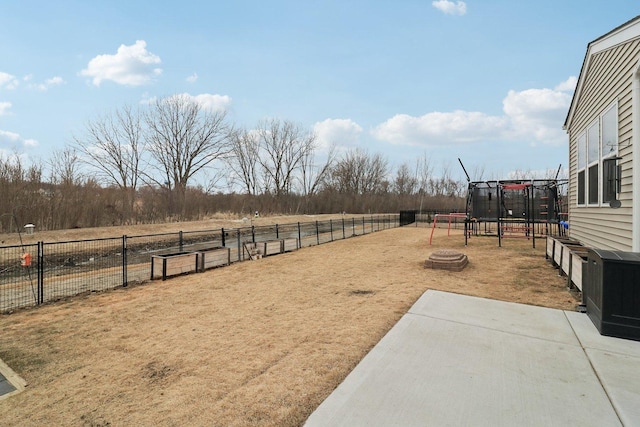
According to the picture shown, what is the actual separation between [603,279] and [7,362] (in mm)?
6489

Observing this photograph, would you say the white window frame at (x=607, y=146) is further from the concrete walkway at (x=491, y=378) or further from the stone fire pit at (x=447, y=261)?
the concrete walkway at (x=491, y=378)

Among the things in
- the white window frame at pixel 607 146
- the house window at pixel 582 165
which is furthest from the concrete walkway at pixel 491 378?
the house window at pixel 582 165

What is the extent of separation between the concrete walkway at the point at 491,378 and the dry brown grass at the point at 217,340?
1.05 ft

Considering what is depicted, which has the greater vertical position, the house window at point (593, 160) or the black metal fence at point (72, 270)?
the house window at point (593, 160)

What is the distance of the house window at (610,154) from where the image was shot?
18.4 feet

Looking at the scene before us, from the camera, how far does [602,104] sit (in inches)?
251

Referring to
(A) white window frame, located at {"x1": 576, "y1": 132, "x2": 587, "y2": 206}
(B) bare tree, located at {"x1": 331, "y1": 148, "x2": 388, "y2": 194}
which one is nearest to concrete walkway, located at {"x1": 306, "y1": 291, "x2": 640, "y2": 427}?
(A) white window frame, located at {"x1": 576, "y1": 132, "x2": 587, "y2": 206}

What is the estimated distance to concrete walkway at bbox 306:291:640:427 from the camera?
234 cm

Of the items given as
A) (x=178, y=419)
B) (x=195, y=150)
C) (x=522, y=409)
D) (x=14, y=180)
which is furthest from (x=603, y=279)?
(x=195, y=150)

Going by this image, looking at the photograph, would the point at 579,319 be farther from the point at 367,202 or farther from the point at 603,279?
the point at 367,202

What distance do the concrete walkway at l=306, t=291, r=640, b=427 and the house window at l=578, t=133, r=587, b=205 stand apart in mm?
5065

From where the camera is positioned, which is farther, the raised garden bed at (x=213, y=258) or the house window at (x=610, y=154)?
the raised garden bed at (x=213, y=258)

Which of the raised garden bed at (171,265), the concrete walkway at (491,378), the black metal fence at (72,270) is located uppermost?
the raised garden bed at (171,265)

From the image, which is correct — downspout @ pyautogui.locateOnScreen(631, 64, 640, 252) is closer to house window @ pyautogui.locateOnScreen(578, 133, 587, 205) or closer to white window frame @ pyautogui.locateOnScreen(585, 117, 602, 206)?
white window frame @ pyautogui.locateOnScreen(585, 117, 602, 206)
